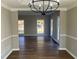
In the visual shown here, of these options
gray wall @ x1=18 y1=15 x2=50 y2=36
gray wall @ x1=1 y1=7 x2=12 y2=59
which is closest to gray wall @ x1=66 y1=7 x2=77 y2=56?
gray wall @ x1=1 y1=7 x2=12 y2=59

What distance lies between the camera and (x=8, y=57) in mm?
6594

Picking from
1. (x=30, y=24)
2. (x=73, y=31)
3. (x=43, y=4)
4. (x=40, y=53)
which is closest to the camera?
(x=43, y=4)

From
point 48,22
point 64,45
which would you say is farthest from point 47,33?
point 64,45

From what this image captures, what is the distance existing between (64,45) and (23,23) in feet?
33.5

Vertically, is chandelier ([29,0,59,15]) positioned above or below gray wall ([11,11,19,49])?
above

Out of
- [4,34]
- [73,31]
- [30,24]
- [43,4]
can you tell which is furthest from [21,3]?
[30,24]

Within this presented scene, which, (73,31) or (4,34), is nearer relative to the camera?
(4,34)

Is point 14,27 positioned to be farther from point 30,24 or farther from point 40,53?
point 30,24

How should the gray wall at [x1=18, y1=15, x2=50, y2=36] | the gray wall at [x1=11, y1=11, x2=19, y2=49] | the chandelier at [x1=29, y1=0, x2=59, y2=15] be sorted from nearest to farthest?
the chandelier at [x1=29, y1=0, x2=59, y2=15], the gray wall at [x1=11, y1=11, x2=19, y2=49], the gray wall at [x1=18, y1=15, x2=50, y2=36]

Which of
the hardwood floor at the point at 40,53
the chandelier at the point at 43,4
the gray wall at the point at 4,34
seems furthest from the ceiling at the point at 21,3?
the hardwood floor at the point at 40,53

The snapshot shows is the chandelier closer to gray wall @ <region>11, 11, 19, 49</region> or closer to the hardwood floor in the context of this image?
the hardwood floor

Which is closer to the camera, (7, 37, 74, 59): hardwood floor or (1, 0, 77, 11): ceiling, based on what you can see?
(1, 0, 77, 11): ceiling

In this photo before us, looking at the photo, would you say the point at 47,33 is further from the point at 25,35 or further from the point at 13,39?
the point at 13,39

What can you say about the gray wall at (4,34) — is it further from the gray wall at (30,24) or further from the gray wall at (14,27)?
the gray wall at (30,24)
